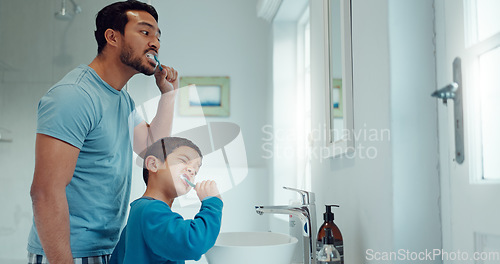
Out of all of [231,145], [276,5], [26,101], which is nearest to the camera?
[26,101]

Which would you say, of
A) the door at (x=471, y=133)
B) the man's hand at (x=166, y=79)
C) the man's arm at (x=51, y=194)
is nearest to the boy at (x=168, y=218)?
the man's arm at (x=51, y=194)

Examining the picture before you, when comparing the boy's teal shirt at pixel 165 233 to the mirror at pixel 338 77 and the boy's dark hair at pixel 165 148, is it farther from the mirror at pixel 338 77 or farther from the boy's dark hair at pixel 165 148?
the mirror at pixel 338 77

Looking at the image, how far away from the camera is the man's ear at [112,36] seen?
1.23 m

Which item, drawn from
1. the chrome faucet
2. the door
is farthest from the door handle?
the chrome faucet

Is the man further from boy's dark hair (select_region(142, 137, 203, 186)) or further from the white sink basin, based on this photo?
the white sink basin

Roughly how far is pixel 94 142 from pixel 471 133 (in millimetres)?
833

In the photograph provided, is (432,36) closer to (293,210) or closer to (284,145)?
(293,210)

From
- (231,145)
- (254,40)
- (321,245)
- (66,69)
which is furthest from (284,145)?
(321,245)

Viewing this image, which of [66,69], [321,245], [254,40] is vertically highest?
[254,40]

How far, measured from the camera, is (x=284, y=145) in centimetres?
254

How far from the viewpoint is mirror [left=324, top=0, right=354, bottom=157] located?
3.88 feet

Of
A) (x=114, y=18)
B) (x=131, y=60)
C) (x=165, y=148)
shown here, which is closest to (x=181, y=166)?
(x=165, y=148)

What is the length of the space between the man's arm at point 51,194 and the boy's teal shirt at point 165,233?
0.51ft

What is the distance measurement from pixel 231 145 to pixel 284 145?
0.41 metres
